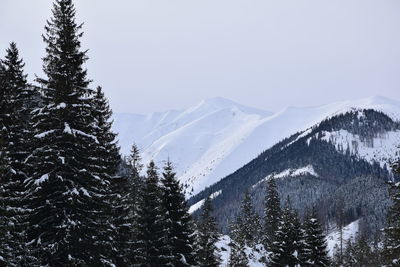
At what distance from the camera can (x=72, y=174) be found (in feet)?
77.0

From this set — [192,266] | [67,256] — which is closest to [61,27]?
[67,256]

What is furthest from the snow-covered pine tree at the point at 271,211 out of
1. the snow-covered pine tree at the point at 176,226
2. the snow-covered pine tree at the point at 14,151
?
the snow-covered pine tree at the point at 14,151

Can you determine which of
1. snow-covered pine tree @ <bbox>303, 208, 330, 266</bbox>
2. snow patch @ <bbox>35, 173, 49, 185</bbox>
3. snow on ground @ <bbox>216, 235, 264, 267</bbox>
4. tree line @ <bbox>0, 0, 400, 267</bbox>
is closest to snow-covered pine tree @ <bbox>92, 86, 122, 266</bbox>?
tree line @ <bbox>0, 0, 400, 267</bbox>

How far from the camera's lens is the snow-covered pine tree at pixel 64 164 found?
22.8m

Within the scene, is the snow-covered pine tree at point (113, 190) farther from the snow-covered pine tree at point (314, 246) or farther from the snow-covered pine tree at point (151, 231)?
the snow-covered pine tree at point (314, 246)

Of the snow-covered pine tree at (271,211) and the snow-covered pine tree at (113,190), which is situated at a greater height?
the snow-covered pine tree at (271,211)

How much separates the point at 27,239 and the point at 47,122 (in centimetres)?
580

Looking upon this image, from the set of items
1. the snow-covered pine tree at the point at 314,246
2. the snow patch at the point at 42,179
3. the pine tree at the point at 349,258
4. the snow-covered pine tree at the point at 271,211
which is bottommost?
the snow patch at the point at 42,179

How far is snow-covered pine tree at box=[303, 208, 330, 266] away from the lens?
46250mm

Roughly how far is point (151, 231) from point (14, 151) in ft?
45.0

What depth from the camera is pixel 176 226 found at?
36438mm

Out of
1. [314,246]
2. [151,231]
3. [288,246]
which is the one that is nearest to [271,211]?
[288,246]

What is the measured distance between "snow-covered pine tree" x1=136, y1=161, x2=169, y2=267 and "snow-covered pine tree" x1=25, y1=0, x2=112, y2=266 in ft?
36.5

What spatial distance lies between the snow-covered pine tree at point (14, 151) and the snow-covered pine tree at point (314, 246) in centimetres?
2926
